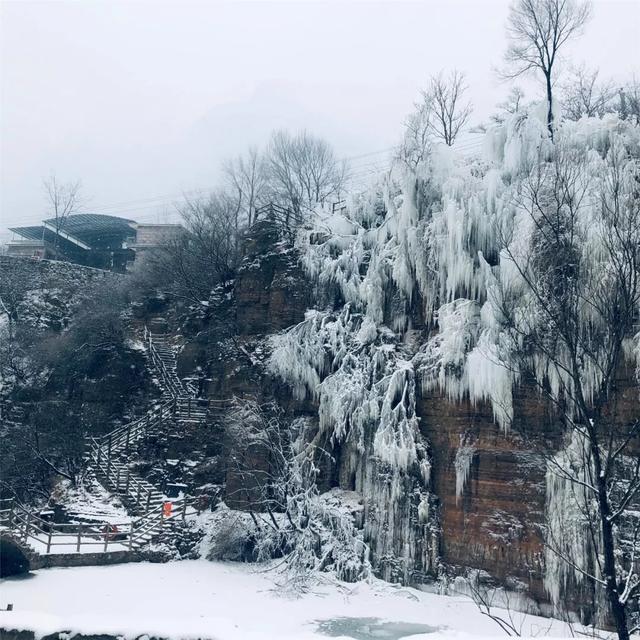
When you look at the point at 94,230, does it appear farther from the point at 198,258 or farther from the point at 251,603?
the point at 251,603

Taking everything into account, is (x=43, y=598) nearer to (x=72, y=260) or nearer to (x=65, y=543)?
(x=65, y=543)

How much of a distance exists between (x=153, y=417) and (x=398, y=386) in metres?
12.8

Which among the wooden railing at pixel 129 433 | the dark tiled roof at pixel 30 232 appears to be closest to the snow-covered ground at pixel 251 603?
the wooden railing at pixel 129 433

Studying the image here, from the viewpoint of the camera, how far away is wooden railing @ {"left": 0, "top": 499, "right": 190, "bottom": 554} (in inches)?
807

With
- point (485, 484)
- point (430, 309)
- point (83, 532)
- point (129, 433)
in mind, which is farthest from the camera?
point (129, 433)

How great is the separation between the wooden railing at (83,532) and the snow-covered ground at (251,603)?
977 millimetres

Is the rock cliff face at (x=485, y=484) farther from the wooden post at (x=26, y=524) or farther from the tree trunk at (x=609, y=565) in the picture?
the wooden post at (x=26, y=524)

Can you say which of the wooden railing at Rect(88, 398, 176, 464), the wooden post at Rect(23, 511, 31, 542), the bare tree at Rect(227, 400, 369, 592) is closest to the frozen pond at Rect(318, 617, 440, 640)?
the bare tree at Rect(227, 400, 369, 592)

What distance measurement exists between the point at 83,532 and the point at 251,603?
7.53 metres

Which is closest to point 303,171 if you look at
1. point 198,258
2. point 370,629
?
point 198,258

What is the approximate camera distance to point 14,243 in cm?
4806

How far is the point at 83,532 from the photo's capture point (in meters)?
22.0

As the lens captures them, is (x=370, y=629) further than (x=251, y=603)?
No

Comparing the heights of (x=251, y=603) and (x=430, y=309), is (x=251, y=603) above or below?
below
